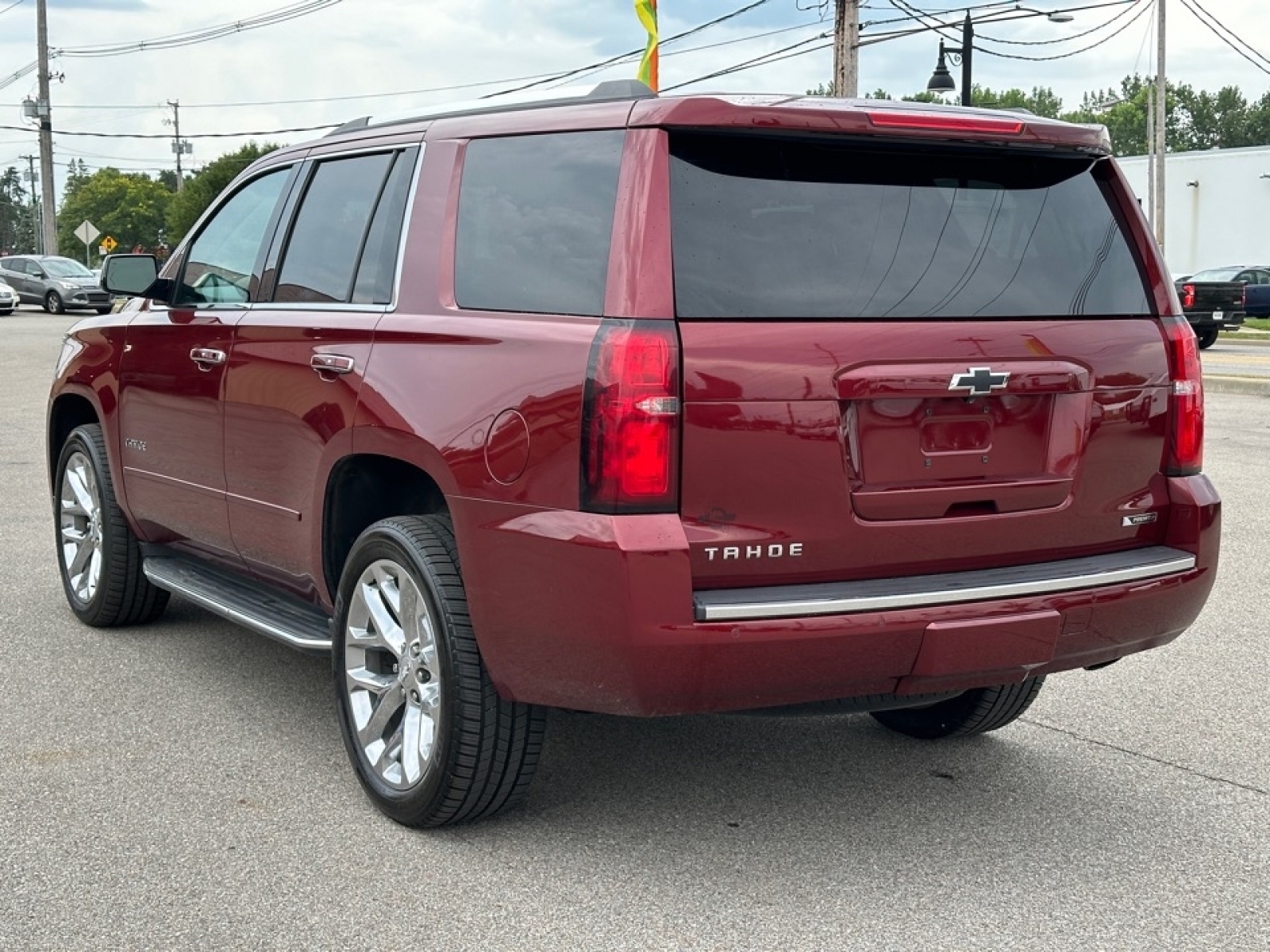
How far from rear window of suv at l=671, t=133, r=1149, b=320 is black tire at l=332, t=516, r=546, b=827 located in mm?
1021

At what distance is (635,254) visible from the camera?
3.50 meters

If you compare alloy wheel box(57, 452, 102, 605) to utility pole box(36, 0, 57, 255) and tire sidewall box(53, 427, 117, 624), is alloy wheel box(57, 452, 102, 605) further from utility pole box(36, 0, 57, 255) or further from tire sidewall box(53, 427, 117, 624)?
utility pole box(36, 0, 57, 255)

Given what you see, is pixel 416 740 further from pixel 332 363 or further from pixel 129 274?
pixel 129 274

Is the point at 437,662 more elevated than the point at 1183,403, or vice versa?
the point at 1183,403

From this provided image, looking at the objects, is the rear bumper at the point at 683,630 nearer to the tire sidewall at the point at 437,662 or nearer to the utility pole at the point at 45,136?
the tire sidewall at the point at 437,662

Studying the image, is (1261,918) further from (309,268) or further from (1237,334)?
(1237,334)

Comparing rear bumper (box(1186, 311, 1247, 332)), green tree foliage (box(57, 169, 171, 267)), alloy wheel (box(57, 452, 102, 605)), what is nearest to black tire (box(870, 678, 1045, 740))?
alloy wheel (box(57, 452, 102, 605))

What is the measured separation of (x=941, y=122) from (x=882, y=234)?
32cm

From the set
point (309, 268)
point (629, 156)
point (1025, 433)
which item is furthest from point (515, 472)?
point (309, 268)

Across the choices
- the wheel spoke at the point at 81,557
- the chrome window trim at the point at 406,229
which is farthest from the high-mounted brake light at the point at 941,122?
the wheel spoke at the point at 81,557

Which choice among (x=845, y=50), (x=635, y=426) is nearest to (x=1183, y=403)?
(x=635, y=426)

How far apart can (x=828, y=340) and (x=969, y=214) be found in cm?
59

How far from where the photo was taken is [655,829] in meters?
4.12

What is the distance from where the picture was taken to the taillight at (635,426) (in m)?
3.40
